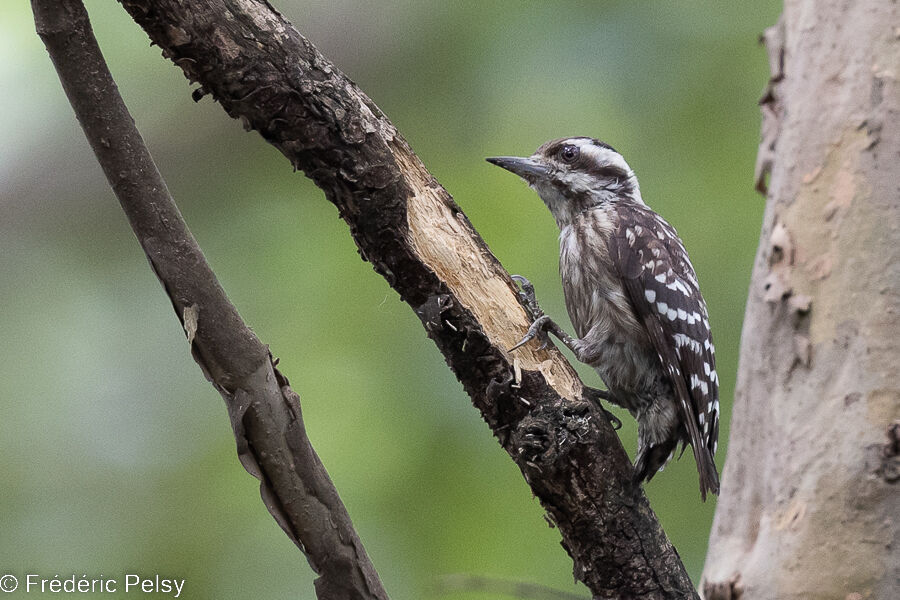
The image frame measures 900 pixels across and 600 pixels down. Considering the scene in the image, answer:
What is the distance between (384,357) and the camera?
14.9 ft

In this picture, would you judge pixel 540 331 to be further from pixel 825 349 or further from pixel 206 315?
pixel 825 349

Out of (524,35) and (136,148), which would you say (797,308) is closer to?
(136,148)

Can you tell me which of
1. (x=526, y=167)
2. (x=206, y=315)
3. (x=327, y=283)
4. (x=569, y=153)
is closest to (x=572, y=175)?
(x=569, y=153)

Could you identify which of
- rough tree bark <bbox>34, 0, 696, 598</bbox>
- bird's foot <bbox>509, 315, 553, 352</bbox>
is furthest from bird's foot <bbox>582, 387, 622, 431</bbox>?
bird's foot <bbox>509, 315, 553, 352</bbox>

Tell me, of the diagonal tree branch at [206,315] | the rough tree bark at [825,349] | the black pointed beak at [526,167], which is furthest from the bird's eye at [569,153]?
the rough tree bark at [825,349]

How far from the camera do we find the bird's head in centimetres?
382

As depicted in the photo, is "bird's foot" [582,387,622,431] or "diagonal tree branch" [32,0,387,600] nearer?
"diagonal tree branch" [32,0,387,600]

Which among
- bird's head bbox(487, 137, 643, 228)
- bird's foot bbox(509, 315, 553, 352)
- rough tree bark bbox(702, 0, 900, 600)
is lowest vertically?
rough tree bark bbox(702, 0, 900, 600)

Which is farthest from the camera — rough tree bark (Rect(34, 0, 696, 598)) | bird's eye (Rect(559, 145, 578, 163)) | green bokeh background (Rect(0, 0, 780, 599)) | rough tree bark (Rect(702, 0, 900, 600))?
green bokeh background (Rect(0, 0, 780, 599))

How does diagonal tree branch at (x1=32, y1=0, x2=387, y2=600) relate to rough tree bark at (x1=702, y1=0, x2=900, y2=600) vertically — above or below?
above

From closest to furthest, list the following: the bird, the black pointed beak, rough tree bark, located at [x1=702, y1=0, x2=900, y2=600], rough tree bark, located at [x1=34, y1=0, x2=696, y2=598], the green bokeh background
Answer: rough tree bark, located at [x1=702, y1=0, x2=900, y2=600]
rough tree bark, located at [x1=34, y1=0, x2=696, y2=598]
the bird
the black pointed beak
the green bokeh background

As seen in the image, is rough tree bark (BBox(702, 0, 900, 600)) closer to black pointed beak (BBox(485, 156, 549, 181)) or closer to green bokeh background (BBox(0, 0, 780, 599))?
black pointed beak (BBox(485, 156, 549, 181))

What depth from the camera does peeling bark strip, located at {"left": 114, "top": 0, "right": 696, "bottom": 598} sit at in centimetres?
241

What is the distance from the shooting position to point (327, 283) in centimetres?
A: 453
